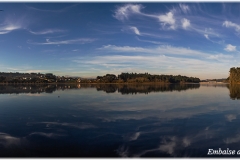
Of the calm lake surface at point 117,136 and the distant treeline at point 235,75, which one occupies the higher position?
the distant treeline at point 235,75

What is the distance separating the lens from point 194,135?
12266 mm

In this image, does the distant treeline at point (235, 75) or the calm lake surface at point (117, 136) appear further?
the distant treeline at point (235, 75)

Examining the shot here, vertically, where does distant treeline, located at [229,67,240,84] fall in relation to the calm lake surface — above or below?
above

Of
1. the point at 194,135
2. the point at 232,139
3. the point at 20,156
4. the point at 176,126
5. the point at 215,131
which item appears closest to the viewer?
the point at 20,156

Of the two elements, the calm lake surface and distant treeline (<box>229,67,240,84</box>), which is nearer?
the calm lake surface

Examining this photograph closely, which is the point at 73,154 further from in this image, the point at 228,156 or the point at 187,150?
the point at 228,156

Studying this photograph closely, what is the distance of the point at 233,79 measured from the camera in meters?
147

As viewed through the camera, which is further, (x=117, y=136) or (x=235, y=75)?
(x=235, y=75)

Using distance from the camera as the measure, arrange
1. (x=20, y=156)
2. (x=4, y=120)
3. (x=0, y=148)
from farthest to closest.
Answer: (x=4, y=120) < (x=0, y=148) < (x=20, y=156)

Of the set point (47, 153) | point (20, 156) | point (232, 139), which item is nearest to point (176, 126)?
point (232, 139)

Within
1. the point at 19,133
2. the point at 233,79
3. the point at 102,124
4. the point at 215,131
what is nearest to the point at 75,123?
the point at 102,124

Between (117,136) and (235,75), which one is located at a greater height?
(235,75)

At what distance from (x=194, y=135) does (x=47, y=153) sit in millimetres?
8558

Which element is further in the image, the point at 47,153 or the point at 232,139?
the point at 232,139
